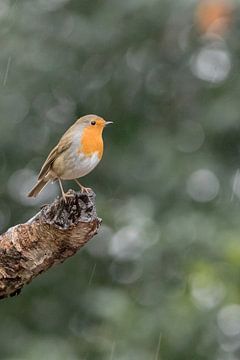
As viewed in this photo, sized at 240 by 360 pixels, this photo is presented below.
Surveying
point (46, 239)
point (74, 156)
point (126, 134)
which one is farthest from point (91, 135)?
point (126, 134)

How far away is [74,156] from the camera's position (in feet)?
16.3

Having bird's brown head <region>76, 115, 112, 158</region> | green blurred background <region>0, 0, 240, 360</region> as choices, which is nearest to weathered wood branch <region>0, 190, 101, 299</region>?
bird's brown head <region>76, 115, 112, 158</region>

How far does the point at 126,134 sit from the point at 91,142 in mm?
3157

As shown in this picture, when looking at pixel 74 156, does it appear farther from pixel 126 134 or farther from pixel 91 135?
pixel 126 134

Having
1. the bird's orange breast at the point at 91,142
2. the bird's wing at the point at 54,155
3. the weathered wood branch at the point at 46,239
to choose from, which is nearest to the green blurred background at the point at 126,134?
the bird's orange breast at the point at 91,142

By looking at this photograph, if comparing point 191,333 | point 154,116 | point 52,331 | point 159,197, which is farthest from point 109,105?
point 191,333

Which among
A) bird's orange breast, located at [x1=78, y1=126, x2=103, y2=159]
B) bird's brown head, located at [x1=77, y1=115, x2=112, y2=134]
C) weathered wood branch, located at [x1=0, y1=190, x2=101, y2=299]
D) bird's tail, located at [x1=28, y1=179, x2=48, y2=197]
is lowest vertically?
bird's tail, located at [x1=28, y1=179, x2=48, y2=197]

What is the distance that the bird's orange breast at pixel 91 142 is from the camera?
16.4ft

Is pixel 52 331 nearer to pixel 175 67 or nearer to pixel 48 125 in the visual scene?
pixel 48 125

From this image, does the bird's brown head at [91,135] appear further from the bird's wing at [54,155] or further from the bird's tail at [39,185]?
the bird's tail at [39,185]

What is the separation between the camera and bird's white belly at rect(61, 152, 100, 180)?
4.90 meters

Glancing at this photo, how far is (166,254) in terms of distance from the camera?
7406 mm

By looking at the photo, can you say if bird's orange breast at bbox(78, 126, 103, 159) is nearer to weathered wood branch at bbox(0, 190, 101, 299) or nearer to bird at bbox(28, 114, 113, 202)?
bird at bbox(28, 114, 113, 202)

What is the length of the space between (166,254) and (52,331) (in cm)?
119
